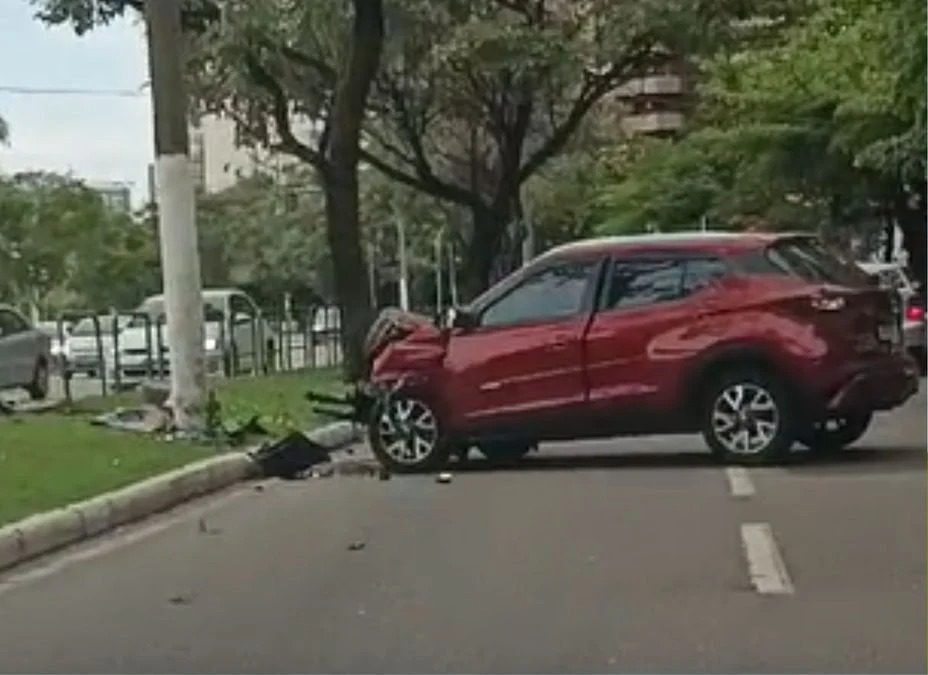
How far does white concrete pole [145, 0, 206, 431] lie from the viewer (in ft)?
65.4

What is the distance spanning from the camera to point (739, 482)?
15438 millimetres

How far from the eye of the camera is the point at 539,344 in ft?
56.2

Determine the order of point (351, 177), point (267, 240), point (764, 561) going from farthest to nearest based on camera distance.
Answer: point (267, 240) → point (351, 177) → point (764, 561)

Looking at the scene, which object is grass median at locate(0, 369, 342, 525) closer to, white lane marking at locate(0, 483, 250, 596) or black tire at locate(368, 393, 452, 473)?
white lane marking at locate(0, 483, 250, 596)

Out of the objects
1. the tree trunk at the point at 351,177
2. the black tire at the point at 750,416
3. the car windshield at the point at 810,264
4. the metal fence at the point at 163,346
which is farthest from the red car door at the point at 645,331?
the metal fence at the point at 163,346

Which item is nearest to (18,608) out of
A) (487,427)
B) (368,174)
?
(487,427)

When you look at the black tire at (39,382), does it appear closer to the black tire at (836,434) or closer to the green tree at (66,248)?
the black tire at (836,434)

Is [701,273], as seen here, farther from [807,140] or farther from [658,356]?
[807,140]

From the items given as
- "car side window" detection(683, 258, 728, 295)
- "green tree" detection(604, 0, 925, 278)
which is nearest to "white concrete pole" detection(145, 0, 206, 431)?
"car side window" detection(683, 258, 728, 295)

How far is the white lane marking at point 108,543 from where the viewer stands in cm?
1237

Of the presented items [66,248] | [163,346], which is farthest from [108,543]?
[66,248]

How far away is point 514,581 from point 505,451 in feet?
23.9

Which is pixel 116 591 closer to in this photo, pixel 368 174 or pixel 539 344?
pixel 539 344

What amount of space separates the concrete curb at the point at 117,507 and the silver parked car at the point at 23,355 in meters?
12.2
